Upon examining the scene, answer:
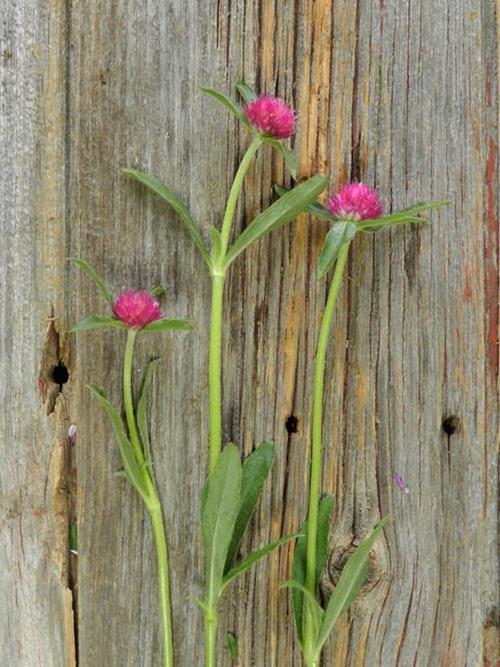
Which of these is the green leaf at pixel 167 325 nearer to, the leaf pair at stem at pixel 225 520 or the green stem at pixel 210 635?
the leaf pair at stem at pixel 225 520

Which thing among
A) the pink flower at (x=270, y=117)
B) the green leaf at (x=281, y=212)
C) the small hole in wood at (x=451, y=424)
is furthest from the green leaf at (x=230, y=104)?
the small hole in wood at (x=451, y=424)

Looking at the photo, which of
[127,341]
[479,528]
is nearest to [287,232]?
[127,341]

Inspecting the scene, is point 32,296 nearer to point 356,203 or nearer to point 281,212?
point 281,212

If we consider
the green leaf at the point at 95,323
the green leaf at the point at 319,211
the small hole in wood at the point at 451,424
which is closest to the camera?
the green leaf at the point at 95,323

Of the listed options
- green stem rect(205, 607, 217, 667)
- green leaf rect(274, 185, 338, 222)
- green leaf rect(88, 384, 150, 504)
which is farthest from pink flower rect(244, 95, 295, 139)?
green stem rect(205, 607, 217, 667)

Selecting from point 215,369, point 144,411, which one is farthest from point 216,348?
point 144,411

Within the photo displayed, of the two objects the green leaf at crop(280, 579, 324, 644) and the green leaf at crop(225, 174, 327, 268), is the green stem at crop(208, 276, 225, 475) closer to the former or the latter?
the green leaf at crop(225, 174, 327, 268)

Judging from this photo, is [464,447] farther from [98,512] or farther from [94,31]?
[94,31]
